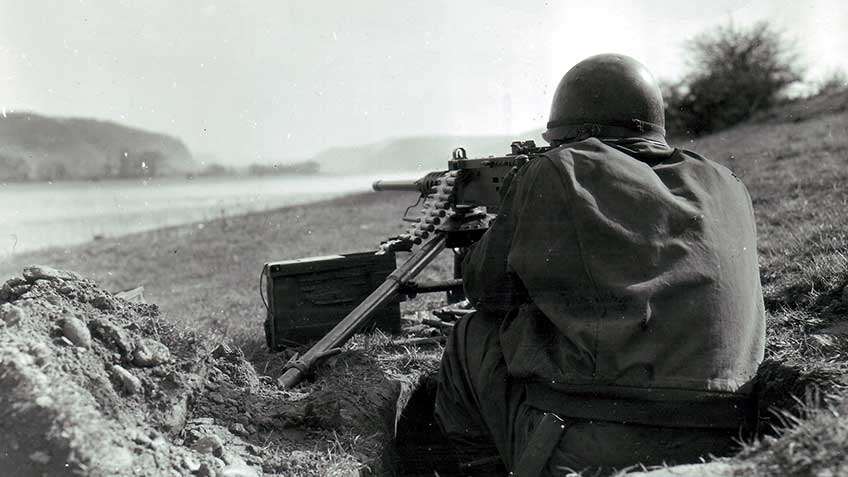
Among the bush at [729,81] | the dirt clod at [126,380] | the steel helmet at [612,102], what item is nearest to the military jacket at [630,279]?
the steel helmet at [612,102]

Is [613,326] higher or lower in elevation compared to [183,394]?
higher

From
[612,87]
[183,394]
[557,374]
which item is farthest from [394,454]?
[612,87]

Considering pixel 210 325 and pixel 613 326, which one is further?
pixel 210 325

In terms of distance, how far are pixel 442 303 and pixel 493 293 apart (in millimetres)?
3962

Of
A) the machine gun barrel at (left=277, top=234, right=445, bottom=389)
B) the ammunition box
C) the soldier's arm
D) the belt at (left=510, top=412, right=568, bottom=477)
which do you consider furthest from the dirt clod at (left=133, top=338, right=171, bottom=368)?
the ammunition box

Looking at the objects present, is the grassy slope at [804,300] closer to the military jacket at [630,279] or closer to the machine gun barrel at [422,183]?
the military jacket at [630,279]

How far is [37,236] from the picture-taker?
22.0m

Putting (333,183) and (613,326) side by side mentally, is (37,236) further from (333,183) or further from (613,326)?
(333,183)

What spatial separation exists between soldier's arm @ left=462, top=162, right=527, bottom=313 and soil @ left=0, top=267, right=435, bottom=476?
39.3 inches

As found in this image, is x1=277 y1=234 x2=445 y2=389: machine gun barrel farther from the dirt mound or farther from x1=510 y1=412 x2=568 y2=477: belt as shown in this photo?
x1=510 y1=412 x2=568 y2=477: belt

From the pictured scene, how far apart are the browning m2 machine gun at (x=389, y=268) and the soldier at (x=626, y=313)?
1893mm

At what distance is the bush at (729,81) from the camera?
2947 centimetres

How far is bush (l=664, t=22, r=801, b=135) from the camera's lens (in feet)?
96.7

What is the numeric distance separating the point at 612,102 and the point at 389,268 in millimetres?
2752
